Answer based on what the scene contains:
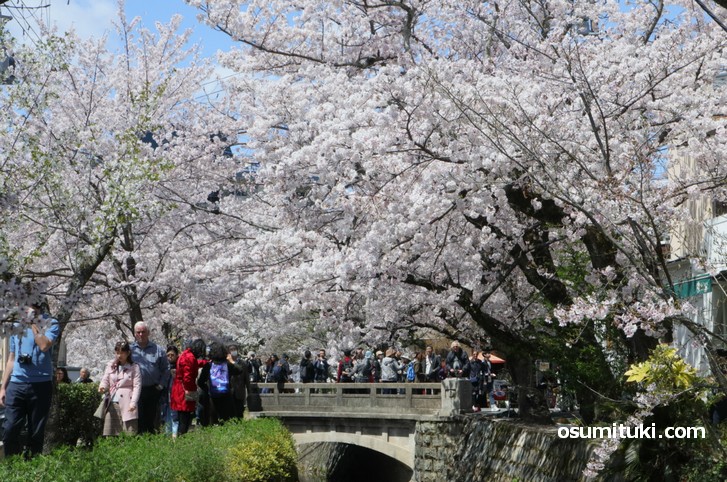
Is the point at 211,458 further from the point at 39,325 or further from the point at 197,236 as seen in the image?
the point at 197,236

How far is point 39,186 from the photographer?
11773mm

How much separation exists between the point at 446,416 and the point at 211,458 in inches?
528

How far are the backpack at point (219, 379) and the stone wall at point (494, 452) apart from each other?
453cm

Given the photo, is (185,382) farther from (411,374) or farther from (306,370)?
(306,370)

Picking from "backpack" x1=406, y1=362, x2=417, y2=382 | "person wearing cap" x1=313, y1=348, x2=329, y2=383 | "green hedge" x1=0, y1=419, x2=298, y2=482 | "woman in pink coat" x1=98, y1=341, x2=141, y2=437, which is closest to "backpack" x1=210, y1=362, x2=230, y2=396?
"green hedge" x1=0, y1=419, x2=298, y2=482

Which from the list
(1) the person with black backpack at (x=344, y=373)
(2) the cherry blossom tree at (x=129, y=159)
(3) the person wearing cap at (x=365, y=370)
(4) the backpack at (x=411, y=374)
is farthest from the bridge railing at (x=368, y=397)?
(2) the cherry blossom tree at (x=129, y=159)

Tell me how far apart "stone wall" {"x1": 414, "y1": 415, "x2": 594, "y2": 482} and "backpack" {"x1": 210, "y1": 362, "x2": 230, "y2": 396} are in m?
4.53

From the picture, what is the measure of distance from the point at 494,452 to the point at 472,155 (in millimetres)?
7895

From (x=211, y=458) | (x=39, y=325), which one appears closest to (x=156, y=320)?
(x=211, y=458)

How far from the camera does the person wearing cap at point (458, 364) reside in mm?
22788

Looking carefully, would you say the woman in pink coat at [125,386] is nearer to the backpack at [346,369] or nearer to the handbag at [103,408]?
the handbag at [103,408]

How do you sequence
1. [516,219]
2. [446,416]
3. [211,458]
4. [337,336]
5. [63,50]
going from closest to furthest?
[211,458], [63,50], [516,219], [337,336], [446,416]

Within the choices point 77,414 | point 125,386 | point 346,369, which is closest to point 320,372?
point 346,369

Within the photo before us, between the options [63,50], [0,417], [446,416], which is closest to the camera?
[63,50]
